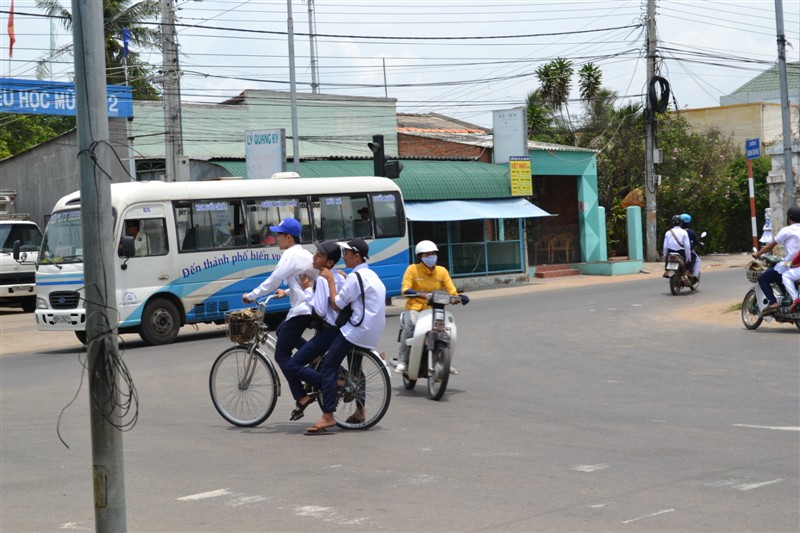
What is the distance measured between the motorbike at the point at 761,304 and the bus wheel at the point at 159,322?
10012 mm

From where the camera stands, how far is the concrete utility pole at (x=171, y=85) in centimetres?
2403

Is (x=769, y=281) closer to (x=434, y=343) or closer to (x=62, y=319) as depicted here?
(x=434, y=343)

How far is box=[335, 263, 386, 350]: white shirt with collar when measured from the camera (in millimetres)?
9148

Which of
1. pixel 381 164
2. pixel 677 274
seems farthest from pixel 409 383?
pixel 677 274

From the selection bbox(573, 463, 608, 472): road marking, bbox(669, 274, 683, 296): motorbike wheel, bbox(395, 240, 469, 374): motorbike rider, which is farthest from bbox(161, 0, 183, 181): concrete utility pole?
bbox(573, 463, 608, 472): road marking

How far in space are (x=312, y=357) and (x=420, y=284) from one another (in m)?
2.61

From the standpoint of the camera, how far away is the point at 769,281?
15625 millimetres

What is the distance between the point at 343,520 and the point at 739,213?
41.9m

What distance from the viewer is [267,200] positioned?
2088cm

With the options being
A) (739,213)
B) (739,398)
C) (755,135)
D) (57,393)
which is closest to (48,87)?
(57,393)

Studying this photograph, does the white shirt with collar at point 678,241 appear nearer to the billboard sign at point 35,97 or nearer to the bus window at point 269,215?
the bus window at point 269,215

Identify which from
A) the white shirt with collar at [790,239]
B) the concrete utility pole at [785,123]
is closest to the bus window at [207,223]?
the white shirt with collar at [790,239]

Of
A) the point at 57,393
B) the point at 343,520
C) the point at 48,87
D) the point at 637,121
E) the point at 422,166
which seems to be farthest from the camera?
the point at 637,121

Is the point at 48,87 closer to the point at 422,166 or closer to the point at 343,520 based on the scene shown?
the point at 422,166
